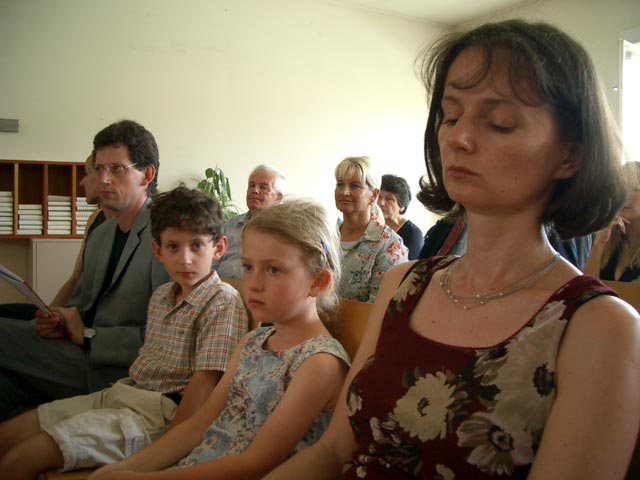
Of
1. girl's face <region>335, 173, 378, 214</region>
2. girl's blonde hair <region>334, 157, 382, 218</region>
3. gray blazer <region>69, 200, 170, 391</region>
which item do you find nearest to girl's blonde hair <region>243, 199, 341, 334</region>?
gray blazer <region>69, 200, 170, 391</region>

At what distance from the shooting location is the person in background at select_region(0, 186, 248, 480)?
62.8 inches

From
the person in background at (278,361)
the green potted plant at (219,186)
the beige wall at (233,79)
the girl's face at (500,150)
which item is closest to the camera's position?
the girl's face at (500,150)

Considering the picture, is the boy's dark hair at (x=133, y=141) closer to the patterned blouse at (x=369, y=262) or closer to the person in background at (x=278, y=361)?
the patterned blouse at (x=369, y=262)

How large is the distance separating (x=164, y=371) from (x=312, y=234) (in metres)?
0.77

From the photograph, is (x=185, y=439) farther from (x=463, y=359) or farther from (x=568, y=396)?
(x=568, y=396)

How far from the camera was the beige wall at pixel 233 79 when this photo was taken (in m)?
4.91

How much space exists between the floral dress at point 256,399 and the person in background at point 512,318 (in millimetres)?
234

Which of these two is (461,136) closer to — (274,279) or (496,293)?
(496,293)

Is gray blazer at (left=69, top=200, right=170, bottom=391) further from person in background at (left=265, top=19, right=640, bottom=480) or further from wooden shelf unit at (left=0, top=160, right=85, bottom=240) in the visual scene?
wooden shelf unit at (left=0, top=160, right=85, bottom=240)

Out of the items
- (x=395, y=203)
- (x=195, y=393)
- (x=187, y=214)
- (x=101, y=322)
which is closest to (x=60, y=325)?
(x=101, y=322)

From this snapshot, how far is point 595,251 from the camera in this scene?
308 centimetres

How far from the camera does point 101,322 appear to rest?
2.27 meters

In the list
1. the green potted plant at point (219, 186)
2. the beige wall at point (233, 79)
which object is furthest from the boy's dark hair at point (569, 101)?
the beige wall at point (233, 79)

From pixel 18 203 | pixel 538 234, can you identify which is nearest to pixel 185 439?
pixel 538 234
